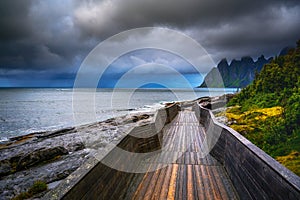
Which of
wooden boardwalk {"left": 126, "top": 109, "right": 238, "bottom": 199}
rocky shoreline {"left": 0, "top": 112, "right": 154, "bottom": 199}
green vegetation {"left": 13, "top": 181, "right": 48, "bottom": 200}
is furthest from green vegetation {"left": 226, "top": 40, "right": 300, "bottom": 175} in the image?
green vegetation {"left": 13, "top": 181, "right": 48, "bottom": 200}

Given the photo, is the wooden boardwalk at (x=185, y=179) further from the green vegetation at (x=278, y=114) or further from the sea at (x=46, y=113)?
the sea at (x=46, y=113)

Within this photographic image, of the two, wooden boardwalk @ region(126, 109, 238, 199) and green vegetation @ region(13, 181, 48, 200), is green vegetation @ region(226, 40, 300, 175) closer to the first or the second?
wooden boardwalk @ region(126, 109, 238, 199)

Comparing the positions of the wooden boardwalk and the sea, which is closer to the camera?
the wooden boardwalk

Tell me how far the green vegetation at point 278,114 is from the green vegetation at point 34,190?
9211 millimetres

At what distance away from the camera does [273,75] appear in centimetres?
1516

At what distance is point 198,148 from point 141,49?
25.8 meters

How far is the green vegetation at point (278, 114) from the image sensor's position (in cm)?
912

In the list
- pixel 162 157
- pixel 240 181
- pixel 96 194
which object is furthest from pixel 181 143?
pixel 96 194

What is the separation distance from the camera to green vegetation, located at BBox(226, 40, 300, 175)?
9116 millimetres

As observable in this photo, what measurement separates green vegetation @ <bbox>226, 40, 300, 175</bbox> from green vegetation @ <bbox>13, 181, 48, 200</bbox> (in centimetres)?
921

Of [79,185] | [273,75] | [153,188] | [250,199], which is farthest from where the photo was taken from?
[273,75]

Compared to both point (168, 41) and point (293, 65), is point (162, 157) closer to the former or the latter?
point (293, 65)

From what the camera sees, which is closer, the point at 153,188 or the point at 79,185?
the point at 79,185

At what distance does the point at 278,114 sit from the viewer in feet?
38.0
